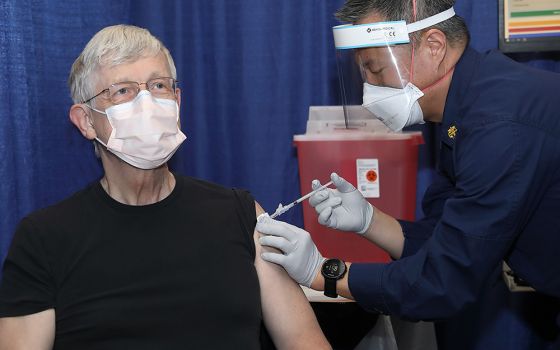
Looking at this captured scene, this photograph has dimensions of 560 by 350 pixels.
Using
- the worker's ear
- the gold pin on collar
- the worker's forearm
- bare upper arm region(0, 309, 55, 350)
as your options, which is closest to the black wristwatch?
the worker's forearm

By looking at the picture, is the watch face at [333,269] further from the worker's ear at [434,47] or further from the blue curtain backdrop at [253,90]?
the blue curtain backdrop at [253,90]

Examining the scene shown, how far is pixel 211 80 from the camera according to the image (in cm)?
254

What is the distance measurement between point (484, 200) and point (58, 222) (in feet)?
3.30

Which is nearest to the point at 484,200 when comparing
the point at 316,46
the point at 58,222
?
the point at 58,222

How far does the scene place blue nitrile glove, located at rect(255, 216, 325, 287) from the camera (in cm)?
161

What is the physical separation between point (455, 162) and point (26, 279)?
3.45 ft

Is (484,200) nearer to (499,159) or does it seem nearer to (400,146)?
(499,159)

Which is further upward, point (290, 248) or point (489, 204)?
point (489, 204)

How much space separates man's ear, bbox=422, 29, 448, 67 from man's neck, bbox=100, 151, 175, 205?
74 centimetres

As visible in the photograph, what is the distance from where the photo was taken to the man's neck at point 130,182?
159 cm

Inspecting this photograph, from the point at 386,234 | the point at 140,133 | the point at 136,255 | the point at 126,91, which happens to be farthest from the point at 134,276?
the point at 386,234

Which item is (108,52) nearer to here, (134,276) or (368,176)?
(134,276)

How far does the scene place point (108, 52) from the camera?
1543mm

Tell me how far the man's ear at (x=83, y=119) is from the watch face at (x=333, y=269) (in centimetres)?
68
